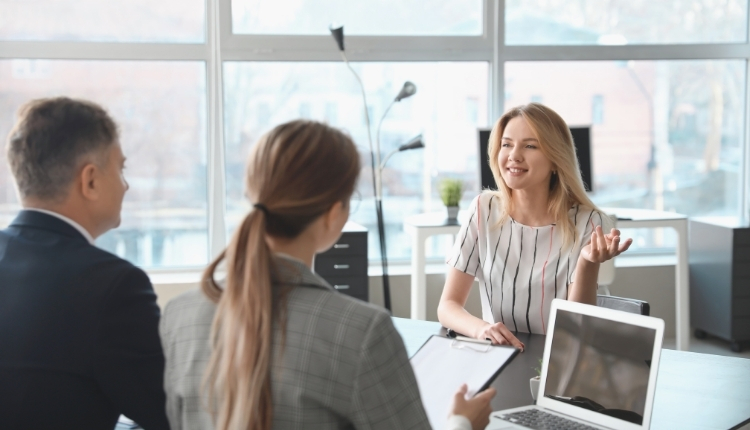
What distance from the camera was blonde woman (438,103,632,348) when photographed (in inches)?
96.3

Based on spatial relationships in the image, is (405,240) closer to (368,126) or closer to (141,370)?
(368,126)

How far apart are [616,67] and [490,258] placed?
11.0 ft

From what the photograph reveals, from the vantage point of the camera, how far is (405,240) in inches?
208

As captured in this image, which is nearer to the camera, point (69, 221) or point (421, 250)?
point (69, 221)

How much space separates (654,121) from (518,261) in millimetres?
3408

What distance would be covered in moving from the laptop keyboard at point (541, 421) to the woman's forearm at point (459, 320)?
582 millimetres

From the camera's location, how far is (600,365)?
5.33ft

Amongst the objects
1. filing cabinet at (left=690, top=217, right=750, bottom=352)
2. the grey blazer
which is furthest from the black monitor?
the grey blazer

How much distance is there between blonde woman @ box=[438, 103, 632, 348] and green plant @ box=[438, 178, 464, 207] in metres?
2.00

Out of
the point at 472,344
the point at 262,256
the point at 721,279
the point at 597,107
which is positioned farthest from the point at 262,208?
the point at 597,107

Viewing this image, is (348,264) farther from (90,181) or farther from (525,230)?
(90,181)

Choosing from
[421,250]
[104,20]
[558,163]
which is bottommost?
[421,250]

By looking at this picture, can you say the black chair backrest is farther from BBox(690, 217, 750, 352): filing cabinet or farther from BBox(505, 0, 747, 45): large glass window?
BBox(505, 0, 747, 45): large glass window

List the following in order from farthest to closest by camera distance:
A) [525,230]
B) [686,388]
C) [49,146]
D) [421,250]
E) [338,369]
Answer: [421,250], [525,230], [686,388], [49,146], [338,369]
